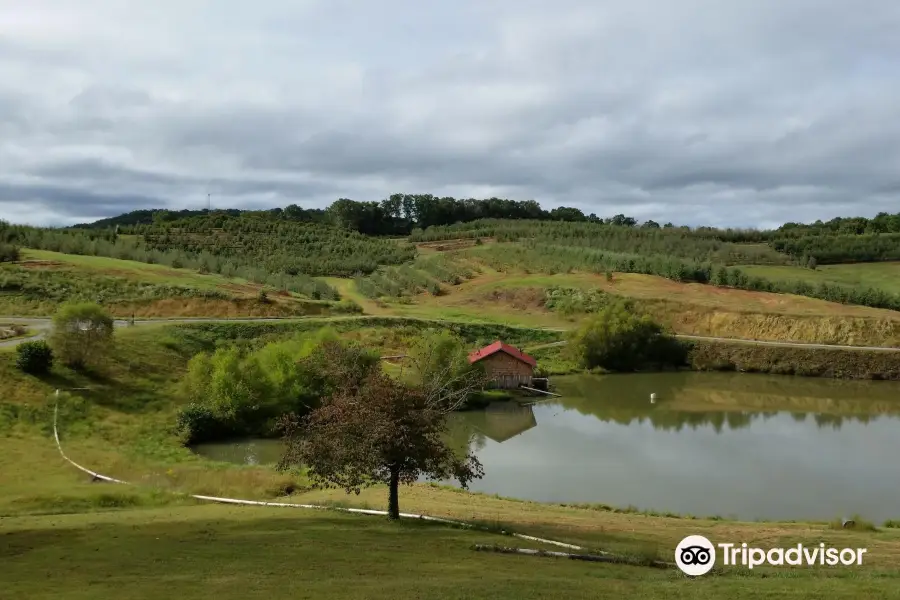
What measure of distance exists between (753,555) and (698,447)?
18.5m

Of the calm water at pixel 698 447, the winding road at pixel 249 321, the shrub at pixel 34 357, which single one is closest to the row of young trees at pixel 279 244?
the winding road at pixel 249 321

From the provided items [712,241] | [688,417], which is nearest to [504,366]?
[688,417]

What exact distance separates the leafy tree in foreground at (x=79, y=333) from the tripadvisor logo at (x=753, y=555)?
1287 inches

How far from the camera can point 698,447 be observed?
106 ft

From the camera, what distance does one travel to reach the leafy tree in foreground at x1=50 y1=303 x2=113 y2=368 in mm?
36562

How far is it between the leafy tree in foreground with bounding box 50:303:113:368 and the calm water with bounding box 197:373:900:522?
33.3 ft

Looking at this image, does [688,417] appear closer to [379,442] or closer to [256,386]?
[256,386]

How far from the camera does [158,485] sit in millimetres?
23234

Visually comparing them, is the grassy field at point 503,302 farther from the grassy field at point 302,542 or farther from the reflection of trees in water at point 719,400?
the grassy field at point 302,542

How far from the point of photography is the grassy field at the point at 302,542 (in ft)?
37.1

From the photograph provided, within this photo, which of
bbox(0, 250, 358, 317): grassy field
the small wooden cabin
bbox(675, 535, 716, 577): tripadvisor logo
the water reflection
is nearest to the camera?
bbox(675, 535, 716, 577): tripadvisor logo

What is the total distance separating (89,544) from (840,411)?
136 ft

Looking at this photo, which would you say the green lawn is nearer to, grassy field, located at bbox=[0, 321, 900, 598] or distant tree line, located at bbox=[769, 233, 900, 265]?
distant tree line, located at bbox=[769, 233, 900, 265]

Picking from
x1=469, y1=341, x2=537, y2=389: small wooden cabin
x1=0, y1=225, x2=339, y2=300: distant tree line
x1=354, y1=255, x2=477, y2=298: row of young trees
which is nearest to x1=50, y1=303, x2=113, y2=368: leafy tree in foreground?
x1=469, y1=341, x2=537, y2=389: small wooden cabin
